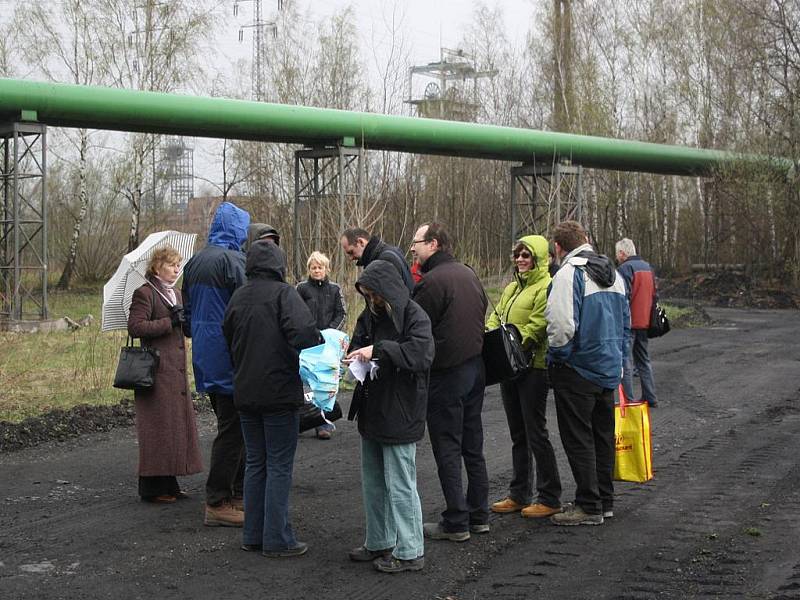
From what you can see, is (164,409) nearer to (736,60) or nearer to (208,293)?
(208,293)

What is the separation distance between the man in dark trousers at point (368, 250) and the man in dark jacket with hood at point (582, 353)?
101 cm

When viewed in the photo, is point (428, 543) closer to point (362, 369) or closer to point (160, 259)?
point (362, 369)

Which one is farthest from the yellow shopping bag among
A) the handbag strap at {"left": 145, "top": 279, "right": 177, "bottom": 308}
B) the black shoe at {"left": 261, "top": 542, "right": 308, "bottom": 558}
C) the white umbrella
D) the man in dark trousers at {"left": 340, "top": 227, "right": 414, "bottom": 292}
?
the white umbrella

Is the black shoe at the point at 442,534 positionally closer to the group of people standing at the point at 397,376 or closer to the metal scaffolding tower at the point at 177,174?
the group of people standing at the point at 397,376

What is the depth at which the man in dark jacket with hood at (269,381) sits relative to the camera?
5.73m

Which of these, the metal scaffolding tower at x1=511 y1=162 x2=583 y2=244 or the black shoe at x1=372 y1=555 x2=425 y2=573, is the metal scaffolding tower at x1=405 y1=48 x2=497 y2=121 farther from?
the black shoe at x1=372 y1=555 x2=425 y2=573

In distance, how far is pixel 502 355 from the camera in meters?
6.25

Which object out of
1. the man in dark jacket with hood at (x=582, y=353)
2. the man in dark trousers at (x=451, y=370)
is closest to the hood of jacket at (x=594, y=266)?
the man in dark jacket with hood at (x=582, y=353)

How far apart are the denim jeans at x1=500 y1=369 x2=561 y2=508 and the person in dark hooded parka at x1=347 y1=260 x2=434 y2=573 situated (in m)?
1.27

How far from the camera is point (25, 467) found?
8.31m

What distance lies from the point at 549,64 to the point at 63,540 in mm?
40468

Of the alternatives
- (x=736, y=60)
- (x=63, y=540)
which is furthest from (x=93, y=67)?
(x=63, y=540)

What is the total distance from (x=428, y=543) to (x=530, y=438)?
1097mm

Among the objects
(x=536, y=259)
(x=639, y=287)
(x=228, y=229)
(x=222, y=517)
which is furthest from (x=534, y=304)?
(x=639, y=287)
